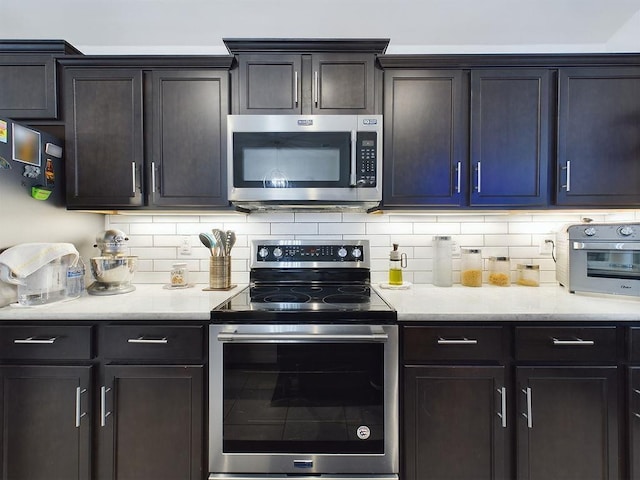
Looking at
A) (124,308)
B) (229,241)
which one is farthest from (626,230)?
(124,308)

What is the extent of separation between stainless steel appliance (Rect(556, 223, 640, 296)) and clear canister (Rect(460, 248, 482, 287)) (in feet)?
1.43

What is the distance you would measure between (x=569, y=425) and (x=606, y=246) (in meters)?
0.91

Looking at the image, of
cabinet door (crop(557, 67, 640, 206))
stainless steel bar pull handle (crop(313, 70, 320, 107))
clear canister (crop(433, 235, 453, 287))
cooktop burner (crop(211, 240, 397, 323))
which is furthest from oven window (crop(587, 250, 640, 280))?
stainless steel bar pull handle (crop(313, 70, 320, 107))

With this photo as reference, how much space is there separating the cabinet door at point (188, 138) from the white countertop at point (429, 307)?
1.81 feet

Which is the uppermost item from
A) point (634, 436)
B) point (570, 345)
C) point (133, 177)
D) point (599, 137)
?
point (599, 137)

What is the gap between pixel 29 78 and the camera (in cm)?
164

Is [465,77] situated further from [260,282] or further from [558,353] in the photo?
[260,282]

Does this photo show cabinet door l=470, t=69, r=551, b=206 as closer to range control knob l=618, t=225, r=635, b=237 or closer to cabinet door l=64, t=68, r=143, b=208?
range control knob l=618, t=225, r=635, b=237

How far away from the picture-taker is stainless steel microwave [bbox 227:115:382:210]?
5.19 feet

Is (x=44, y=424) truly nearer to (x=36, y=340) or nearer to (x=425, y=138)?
(x=36, y=340)

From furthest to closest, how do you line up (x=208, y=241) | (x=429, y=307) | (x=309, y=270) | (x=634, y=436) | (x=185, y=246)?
(x=185, y=246), (x=309, y=270), (x=208, y=241), (x=429, y=307), (x=634, y=436)

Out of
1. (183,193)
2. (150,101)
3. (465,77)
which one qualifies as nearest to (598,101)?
(465,77)

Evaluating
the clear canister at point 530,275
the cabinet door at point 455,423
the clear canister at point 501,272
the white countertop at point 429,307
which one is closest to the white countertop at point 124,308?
the white countertop at point 429,307

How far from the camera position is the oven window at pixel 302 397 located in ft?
4.25
